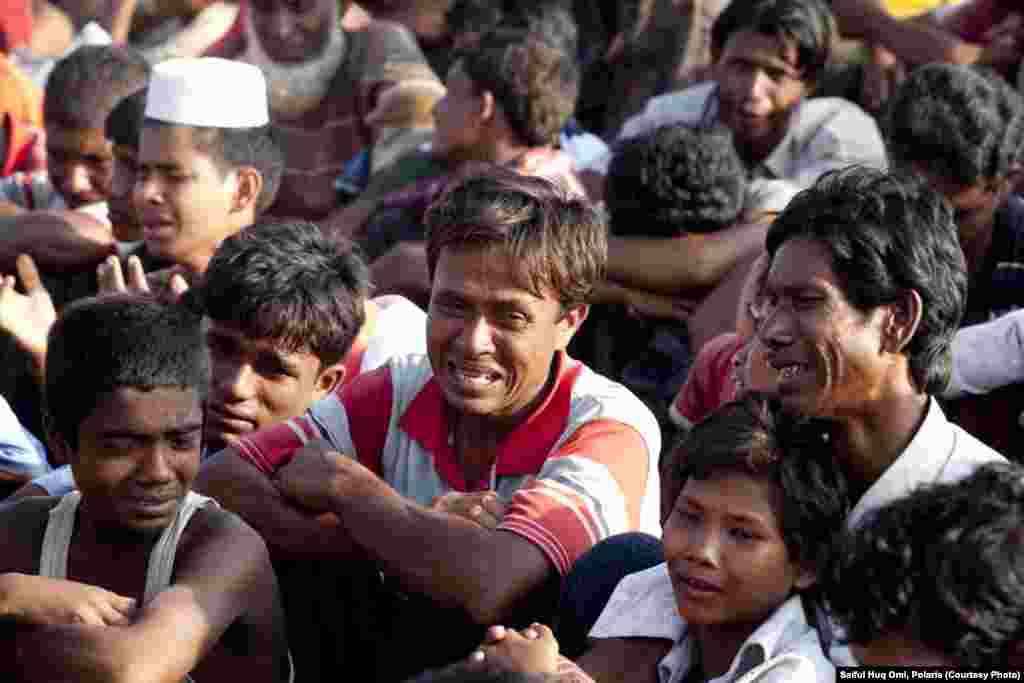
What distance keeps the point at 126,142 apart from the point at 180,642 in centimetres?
243

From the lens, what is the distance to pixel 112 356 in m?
3.48

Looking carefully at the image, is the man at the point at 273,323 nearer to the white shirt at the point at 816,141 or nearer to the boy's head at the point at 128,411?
the boy's head at the point at 128,411

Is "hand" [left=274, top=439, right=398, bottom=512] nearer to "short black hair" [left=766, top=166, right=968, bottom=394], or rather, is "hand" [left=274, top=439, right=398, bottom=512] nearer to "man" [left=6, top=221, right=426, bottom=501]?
"man" [left=6, top=221, right=426, bottom=501]

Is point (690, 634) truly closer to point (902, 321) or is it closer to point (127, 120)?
point (902, 321)

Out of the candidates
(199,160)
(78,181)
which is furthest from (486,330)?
(78,181)

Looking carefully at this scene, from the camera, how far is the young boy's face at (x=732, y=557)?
3.17 metres

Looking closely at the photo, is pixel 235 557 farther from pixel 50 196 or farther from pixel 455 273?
pixel 50 196

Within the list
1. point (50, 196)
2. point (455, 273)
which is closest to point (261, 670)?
point (455, 273)

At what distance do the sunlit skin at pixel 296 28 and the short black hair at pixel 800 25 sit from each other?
67.5 inches

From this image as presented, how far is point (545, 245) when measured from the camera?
3805 mm

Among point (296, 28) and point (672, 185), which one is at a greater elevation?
point (672, 185)

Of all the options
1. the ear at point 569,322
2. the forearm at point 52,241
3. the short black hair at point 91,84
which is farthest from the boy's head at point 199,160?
the ear at point 569,322

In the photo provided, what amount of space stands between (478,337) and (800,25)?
2.73m

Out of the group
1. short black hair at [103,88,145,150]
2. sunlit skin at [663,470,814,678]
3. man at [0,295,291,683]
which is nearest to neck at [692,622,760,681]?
sunlit skin at [663,470,814,678]
